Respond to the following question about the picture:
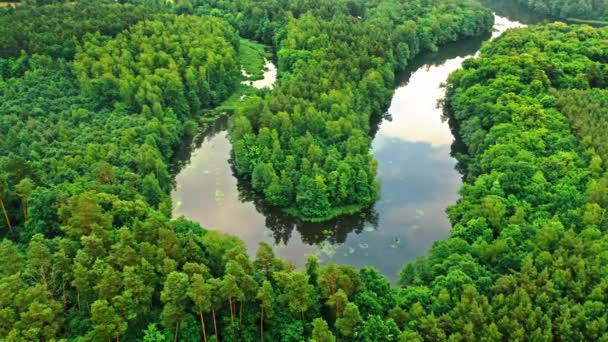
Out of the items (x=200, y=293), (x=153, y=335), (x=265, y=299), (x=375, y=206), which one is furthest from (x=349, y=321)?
(x=375, y=206)

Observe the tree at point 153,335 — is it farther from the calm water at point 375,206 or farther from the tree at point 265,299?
the calm water at point 375,206

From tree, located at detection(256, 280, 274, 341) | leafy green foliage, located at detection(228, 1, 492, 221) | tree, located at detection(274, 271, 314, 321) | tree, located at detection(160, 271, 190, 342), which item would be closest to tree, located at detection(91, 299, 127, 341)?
tree, located at detection(160, 271, 190, 342)

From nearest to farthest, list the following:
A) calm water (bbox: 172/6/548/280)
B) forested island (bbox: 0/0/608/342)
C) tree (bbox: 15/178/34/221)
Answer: forested island (bbox: 0/0/608/342)
tree (bbox: 15/178/34/221)
calm water (bbox: 172/6/548/280)

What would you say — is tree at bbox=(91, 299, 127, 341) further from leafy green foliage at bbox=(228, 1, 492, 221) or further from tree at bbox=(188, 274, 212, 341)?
leafy green foliage at bbox=(228, 1, 492, 221)


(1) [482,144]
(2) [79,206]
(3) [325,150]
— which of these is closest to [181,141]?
(3) [325,150]

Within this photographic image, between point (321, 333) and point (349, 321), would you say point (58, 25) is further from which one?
point (321, 333)

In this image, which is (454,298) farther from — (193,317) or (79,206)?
(79,206)

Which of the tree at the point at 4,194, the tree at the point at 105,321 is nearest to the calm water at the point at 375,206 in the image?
the tree at the point at 4,194
